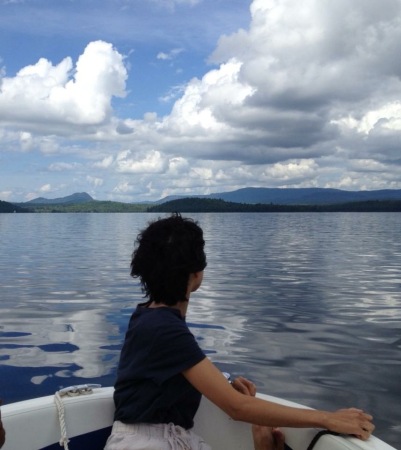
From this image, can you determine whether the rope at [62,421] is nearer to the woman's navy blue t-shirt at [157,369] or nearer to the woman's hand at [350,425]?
the woman's navy blue t-shirt at [157,369]

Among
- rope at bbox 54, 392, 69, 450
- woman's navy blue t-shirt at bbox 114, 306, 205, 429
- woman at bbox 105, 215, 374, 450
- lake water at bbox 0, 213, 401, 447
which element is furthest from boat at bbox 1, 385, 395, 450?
lake water at bbox 0, 213, 401, 447

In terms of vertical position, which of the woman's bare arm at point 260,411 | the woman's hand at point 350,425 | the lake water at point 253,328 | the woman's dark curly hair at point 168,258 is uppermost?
the woman's dark curly hair at point 168,258

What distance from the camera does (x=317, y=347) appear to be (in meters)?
10.7

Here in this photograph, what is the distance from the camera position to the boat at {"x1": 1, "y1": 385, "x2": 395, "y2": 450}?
11.9 feet

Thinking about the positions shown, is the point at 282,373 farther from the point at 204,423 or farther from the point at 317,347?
the point at 204,423

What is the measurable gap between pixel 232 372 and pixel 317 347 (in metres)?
2.05

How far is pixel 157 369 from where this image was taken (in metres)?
3.18

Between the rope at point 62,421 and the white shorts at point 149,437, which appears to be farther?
the rope at point 62,421

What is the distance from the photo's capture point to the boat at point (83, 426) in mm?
3621

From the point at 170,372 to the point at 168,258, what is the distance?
602 mm

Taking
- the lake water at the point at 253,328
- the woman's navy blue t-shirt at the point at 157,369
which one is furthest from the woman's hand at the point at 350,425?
the lake water at the point at 253,328

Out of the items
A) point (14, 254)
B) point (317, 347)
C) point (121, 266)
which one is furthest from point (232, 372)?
point (14, 254)

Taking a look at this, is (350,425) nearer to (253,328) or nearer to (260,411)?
(260,411)

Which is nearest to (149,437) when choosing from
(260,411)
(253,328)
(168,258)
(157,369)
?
(157,369)
